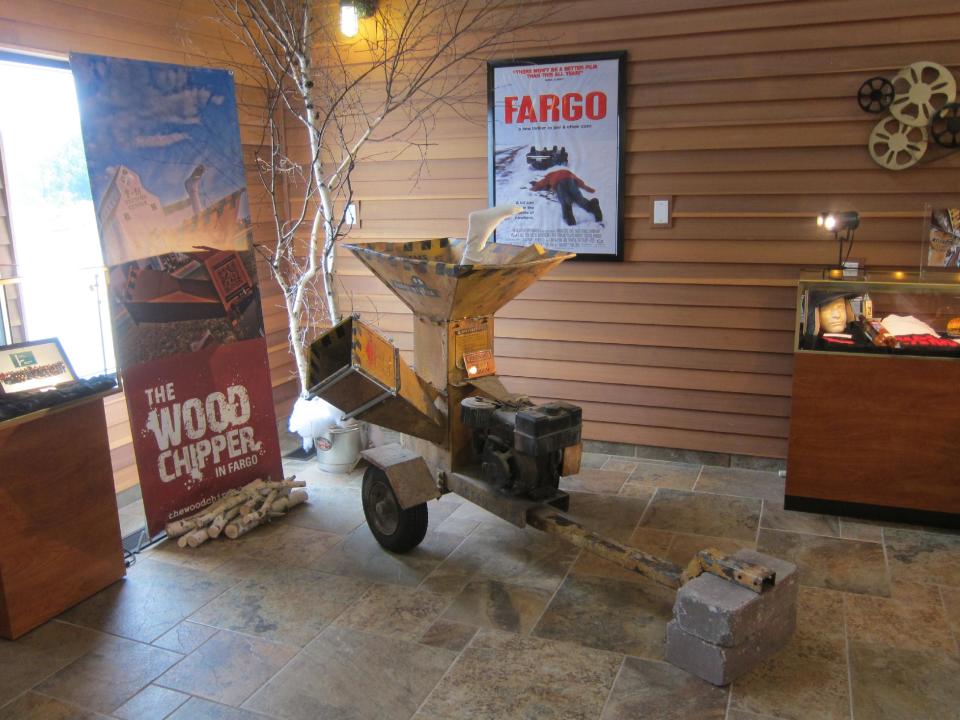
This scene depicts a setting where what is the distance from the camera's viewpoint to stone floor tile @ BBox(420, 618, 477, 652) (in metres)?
3.29

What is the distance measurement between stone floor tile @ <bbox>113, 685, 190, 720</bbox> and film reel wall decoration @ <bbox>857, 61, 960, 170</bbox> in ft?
15.1

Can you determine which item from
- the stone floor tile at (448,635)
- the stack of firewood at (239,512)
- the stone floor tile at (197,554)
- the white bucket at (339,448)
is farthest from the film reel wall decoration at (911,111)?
the stone floor tile at (197,554)

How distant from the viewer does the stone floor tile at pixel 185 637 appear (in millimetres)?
3312

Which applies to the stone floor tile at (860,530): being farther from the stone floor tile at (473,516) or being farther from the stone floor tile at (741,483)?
the stone floor tile at (473,516)

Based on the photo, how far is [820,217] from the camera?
15.4 feet

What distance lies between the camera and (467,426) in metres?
4.12

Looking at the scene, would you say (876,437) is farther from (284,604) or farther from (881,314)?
(284,604)

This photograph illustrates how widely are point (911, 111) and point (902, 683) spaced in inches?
126

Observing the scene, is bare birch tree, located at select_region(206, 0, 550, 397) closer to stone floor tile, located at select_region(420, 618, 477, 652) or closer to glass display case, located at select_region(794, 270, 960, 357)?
stone floor tile, located at select_region(420, 618, 477, 652)

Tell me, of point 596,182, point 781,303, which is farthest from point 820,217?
point 596,182

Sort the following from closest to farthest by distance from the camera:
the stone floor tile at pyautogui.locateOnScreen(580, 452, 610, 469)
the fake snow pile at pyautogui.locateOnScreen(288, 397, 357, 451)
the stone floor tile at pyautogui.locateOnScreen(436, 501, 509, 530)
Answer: the stone floor tile at pyautogui.locateOnScreen(436, 501, 509, 530)
the fake snow pile at pyautogui.locateOnScreen(288, 397, 357, 451)
the stone floor tile at pyautogui.locateOnScreen(580, 452, 610, 469)

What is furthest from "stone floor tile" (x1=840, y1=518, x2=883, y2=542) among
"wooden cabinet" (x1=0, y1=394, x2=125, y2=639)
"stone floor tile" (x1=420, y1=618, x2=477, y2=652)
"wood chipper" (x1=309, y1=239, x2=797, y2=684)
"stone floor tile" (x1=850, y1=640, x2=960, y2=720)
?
"wooden cabinet" (x1=0, y1=394, x2=125, y2=639)

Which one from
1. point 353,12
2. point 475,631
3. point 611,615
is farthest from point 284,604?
point 353,12

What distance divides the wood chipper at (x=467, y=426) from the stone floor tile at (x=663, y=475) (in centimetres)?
123
